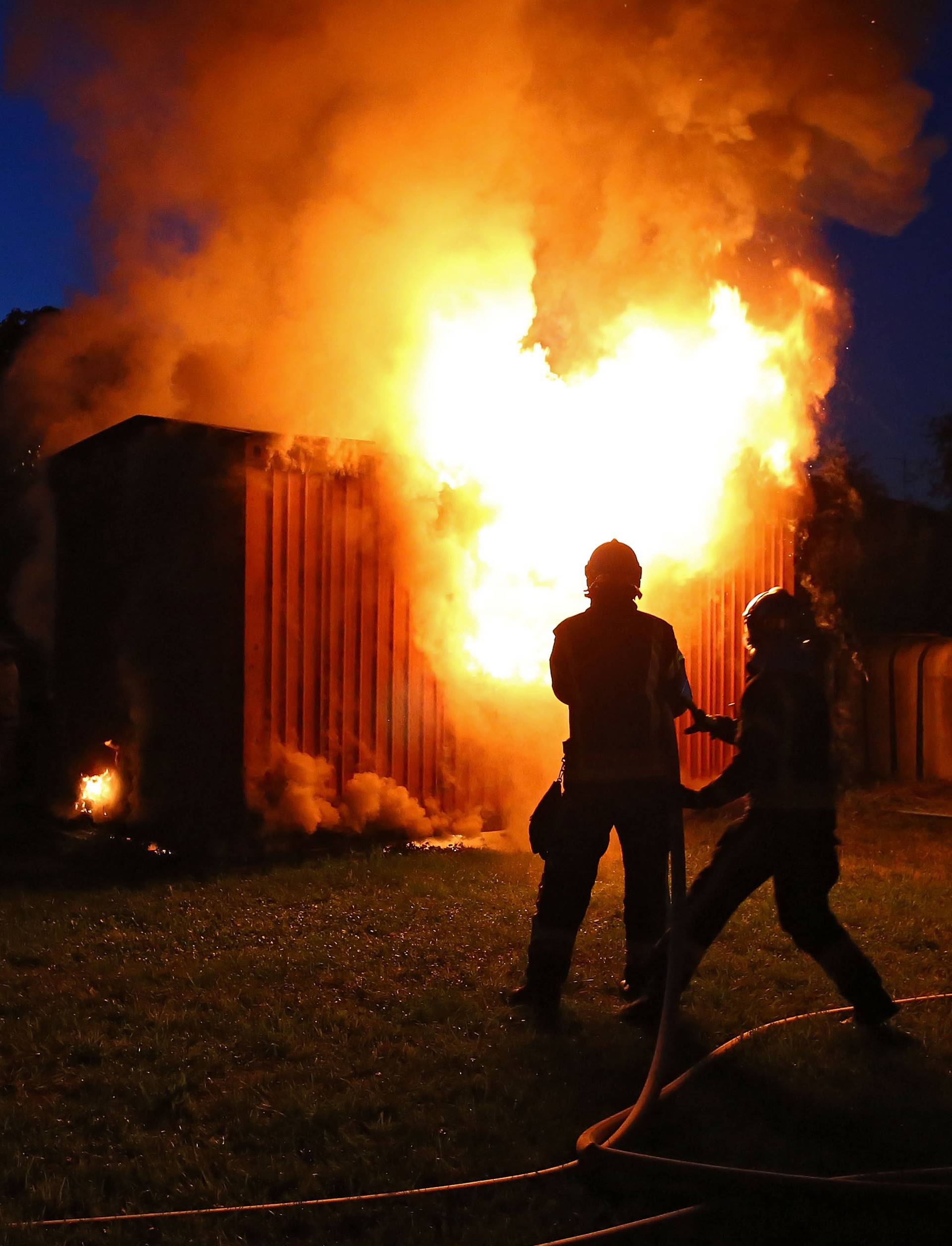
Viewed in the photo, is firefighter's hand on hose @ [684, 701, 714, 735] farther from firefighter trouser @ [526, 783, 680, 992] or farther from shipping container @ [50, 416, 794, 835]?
shipping container @ [50, 416, 794, 835]

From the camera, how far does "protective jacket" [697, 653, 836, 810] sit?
4.27 m

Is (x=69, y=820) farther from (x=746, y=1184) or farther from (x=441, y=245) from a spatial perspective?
(x=746, y=1184)

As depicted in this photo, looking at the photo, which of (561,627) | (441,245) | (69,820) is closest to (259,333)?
(441,245)

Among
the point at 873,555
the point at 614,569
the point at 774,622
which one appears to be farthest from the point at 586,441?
the point at 873,555

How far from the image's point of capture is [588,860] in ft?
15.8

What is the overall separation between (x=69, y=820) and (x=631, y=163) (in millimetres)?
8831

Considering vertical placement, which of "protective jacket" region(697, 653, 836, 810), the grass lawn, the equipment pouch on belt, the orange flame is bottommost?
the grass lawn

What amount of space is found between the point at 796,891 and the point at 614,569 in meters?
1.72

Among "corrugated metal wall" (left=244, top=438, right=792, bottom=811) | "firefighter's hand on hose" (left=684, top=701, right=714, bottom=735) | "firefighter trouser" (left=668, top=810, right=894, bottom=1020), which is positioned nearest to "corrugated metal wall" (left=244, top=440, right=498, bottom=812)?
"corrugated metal wall" (left=244, top=438, right=792, bottom=811)

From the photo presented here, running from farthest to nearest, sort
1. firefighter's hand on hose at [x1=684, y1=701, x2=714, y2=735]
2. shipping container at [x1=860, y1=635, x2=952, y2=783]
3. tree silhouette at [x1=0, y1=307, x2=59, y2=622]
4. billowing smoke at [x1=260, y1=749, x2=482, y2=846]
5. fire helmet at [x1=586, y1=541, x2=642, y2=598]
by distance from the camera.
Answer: tree silhouette at [x1=0, y1=307, x2=59, y2=622]
shipping container at [x1=860, y1=635, x2=952, y2=783]
billowing smoke at [x1=260, y1=749, x2=482, y2=846]
fire helmet at [x1=586, y1=541, x2=642, y2=598]
firefighter's hand on hose at [x1=684, y1=701, x2=714, y2=735]

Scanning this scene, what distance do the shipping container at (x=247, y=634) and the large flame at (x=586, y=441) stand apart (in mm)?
891

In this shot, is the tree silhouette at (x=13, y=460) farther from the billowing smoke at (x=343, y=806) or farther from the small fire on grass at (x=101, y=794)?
the billowing smoke at (x=343, y=806)

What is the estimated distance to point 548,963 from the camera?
4707mm

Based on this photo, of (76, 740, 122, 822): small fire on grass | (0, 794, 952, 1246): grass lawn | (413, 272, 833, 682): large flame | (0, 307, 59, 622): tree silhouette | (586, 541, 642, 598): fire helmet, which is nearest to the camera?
(0, 794, 952, 1246): grass lawn
